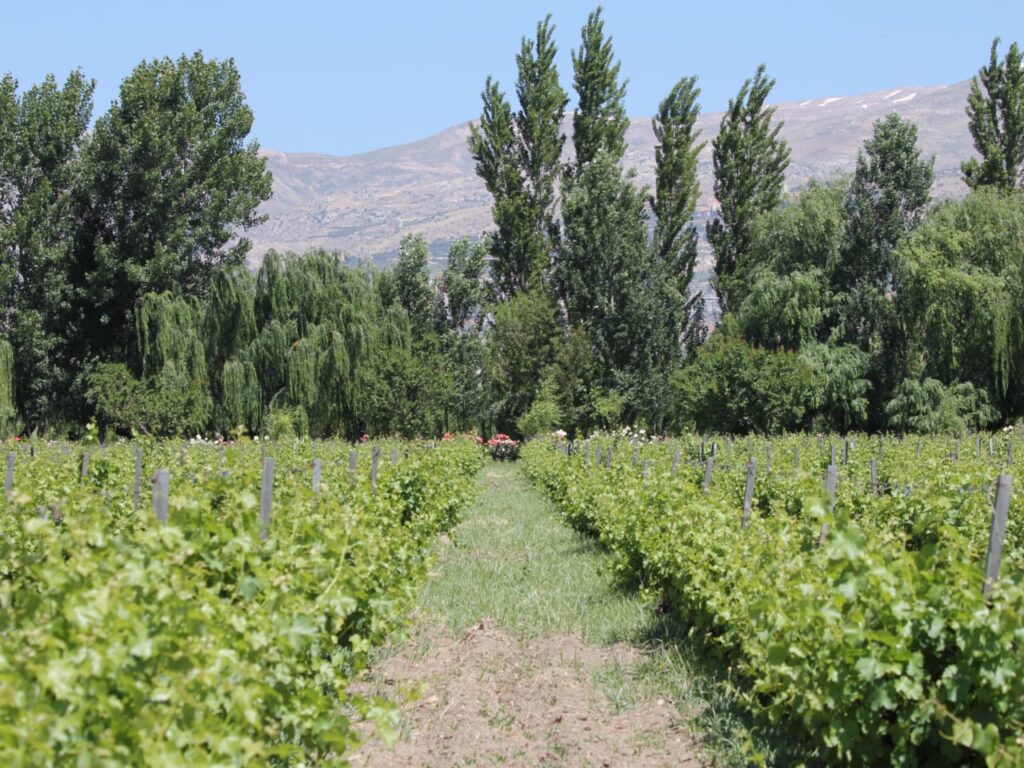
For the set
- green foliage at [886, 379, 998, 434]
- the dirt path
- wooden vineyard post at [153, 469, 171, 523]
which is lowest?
green foliage at [886, 379, 998, 434]

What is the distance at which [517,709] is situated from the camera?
267 inches

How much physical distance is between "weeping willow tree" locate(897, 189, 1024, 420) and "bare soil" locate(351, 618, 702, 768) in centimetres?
2684

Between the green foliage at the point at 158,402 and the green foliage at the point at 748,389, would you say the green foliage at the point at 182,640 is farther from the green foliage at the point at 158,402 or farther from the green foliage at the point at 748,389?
the green foliage at the point at 748,389

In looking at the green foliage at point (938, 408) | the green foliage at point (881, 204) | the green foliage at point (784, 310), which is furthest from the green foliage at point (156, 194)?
the green foliage at point (938, 408)

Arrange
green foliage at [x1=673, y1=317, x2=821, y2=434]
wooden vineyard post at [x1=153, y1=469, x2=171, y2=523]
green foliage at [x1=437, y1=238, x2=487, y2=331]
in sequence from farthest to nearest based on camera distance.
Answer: green foliage at [x1=437, y1=238, x2=487, y2=331]
green foliage at [x1=673, y1=317, x2=821, y2=434]
wooden vineyard post at [x1=153, y1=469, x2=171, y2=523]

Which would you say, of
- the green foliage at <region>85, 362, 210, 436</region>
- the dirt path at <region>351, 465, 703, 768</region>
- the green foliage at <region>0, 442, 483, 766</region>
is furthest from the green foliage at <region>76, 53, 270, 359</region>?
the green foliage at <region>0, 442, 483, 766</region>

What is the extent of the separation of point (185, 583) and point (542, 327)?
36.5 metres

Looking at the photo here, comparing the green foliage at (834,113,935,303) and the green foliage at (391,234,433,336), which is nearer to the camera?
the green foliage at (834,113,935,303)

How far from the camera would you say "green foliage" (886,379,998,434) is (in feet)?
105

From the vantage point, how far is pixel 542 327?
40500 mm

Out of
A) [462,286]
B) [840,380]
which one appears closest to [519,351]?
[462,286]

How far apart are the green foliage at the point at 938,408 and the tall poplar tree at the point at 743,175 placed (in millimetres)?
9093

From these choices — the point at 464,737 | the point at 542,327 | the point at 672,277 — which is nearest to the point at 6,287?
the point at 542,327

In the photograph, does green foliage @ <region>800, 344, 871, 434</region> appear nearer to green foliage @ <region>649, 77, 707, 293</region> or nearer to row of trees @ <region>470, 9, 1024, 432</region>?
A: row of trees @ <region>470, 9, 1024, 432</region>
